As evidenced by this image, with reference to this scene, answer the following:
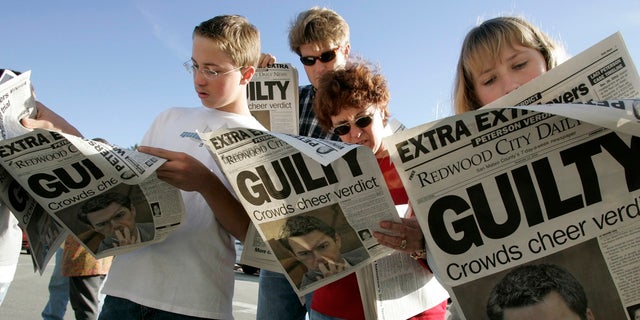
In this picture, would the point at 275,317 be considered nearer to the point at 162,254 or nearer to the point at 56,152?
the point at 162,254

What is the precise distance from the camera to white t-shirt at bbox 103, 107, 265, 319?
124 centimetres

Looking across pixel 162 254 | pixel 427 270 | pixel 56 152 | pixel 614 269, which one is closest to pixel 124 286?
pixel 162 254

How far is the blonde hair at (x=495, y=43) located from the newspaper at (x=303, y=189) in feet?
1.55

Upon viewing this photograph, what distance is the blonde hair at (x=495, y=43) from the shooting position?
1218 mm

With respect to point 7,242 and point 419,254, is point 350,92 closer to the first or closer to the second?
point 419,254

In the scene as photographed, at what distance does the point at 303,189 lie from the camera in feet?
3.50

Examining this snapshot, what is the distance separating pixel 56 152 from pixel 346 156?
0.65m

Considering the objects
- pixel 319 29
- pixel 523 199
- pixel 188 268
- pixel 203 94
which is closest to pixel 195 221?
pixel 188 268

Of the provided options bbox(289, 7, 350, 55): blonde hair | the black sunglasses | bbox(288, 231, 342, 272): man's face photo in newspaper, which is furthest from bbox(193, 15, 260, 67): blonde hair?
bbox(288, 231, 342, 272): man's face photo in newspaper

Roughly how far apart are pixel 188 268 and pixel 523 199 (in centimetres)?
82

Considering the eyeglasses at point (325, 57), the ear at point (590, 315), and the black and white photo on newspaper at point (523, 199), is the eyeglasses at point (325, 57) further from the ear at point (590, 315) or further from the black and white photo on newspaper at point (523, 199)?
the ear at point (590, 315)

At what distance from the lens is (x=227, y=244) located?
4.40 feet

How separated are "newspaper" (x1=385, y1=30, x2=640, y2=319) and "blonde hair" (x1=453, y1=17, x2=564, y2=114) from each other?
0.95 feet

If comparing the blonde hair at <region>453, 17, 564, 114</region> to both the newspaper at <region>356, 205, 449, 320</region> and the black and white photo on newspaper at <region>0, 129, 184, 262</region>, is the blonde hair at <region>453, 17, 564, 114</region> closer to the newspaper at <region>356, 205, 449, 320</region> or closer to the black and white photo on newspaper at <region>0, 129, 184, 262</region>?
the newspaper at <region>356, 205, 449, 320</region>
